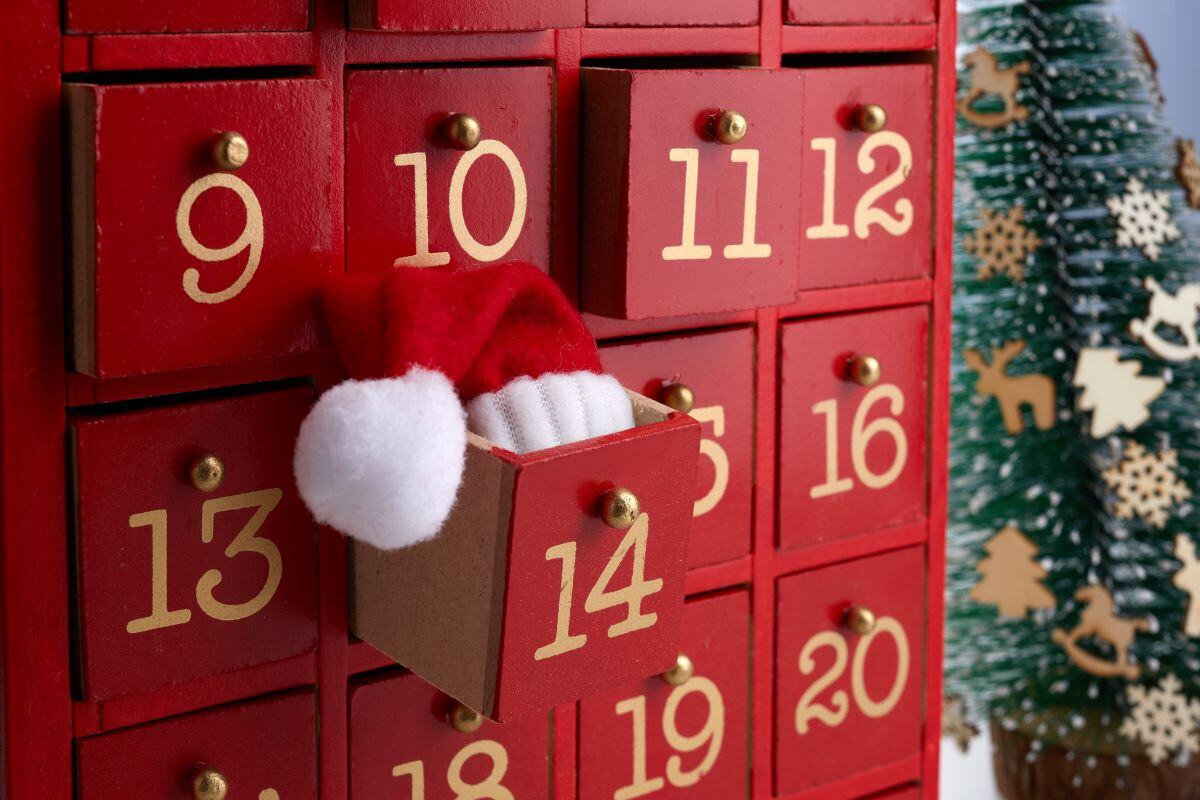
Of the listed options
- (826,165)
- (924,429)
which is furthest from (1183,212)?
(826,165)

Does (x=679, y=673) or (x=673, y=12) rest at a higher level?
(x=673, y=12)

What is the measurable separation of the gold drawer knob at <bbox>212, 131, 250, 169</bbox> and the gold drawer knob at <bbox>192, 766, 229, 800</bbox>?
0.41 metres

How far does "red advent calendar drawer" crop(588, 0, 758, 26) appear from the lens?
1.17 meters

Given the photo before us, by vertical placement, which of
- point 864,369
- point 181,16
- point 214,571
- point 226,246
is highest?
point 181,16

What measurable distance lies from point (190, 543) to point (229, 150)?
265 mm

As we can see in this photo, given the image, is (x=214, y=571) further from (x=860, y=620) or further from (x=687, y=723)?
(x=860, y=620)

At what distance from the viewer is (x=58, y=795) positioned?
1.03m

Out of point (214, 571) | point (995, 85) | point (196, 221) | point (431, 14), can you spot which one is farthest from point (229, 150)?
point (995, 85)

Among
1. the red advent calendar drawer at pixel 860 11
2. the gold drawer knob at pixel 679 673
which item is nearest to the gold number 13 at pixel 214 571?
the gold drawer knob at pixel 679 673

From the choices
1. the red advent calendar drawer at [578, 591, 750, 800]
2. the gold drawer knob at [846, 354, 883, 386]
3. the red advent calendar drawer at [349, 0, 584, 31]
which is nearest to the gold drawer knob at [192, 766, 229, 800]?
the red advent calendar drawer at [578, 591, 750, 800]

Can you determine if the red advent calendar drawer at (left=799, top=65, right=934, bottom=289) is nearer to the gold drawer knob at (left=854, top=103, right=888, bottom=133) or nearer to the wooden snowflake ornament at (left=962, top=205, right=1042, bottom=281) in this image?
the gold drawer knob at (left=854, top=103, right=888, bottom=133)

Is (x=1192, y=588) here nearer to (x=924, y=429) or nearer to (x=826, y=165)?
(x=924, y=429)

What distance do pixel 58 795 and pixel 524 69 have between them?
590mm

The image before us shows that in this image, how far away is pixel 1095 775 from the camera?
1.96m
